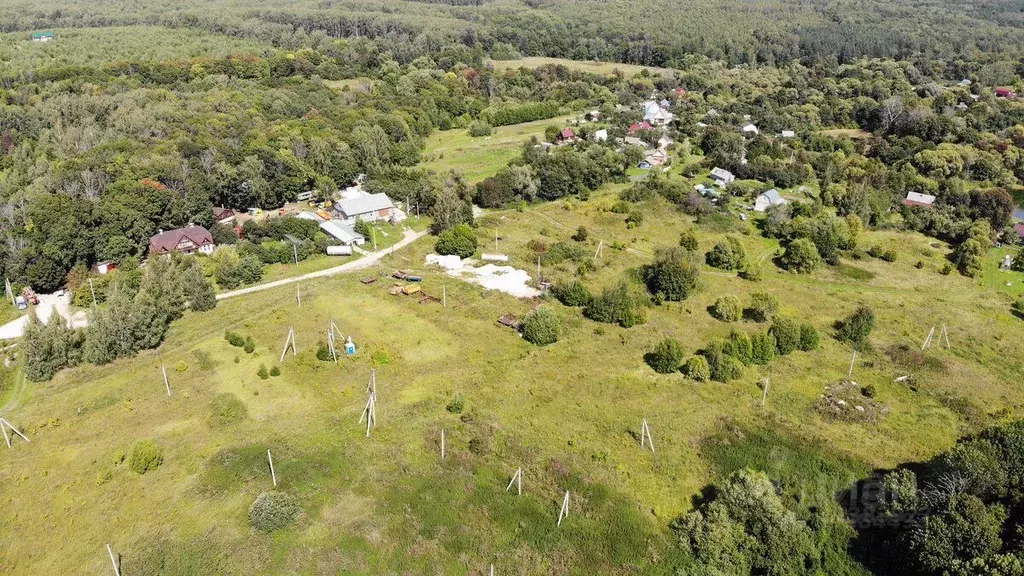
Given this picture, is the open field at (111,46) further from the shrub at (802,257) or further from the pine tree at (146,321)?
the shrub at (802,257)

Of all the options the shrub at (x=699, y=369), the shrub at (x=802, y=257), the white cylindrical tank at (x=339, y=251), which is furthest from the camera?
the white cylindrical tank at (x=339, y=251)

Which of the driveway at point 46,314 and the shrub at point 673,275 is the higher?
the shrub at point 673,275

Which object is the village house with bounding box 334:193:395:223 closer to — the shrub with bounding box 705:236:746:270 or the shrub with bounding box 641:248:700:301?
the shrub with bounding box 641:248:700:301

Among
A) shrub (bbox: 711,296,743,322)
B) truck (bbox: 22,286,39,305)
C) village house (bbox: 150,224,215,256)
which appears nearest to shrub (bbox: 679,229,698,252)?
shrub (bbox: 711,296,743,322)

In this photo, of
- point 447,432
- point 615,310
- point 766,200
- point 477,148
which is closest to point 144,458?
point 447,432

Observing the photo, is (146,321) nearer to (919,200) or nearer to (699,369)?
(699,369)

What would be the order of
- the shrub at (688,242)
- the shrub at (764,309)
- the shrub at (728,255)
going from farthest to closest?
the shrub at (688,242), the shrub at (728,255), the shrub at (764,309)

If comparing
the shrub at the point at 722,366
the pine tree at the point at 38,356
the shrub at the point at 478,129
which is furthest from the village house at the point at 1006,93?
the pine tree at the point at 38,356
